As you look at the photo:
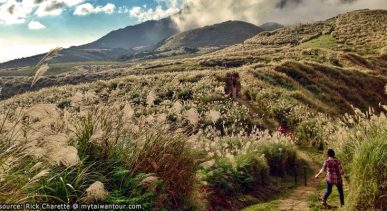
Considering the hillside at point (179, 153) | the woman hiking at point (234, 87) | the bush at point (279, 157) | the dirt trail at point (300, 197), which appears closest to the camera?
the hillside at point (179, 153)

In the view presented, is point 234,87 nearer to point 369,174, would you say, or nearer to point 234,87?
point 234,87

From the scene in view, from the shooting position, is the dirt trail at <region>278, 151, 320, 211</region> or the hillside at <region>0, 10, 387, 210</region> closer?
the hillside at <region>0, 10, 387, 210</region>

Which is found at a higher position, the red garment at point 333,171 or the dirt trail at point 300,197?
the red garment at point 333,171

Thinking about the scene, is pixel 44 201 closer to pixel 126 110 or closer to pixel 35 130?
pixel 35 130

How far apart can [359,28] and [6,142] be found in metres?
95.1

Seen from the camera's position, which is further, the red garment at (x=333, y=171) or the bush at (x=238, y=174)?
the red garment at (x=333, y=171)

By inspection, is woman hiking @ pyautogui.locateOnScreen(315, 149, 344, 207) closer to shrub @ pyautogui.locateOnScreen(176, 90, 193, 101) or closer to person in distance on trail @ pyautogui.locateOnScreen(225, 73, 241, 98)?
person in distance on trail @ pyautogui.locateOnScreen(225, 73, 241, 98)

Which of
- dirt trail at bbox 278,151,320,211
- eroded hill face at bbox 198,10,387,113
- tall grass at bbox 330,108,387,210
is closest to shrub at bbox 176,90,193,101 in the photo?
eroded hill face at bbox 198,10,387,113

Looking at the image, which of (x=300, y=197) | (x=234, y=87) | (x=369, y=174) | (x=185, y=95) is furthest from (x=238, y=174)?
(x=185, y=95)

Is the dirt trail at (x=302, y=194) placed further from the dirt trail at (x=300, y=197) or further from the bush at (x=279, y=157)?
the bush at (x=279, y=157)

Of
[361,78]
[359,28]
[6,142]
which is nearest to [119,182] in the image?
[6,142]

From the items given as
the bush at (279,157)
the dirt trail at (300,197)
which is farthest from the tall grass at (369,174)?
the bush at (279,157)

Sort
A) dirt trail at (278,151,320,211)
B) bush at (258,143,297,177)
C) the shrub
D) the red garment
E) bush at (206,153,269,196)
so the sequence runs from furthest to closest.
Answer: the shrub < bush at (258,143,297,177) < dirt trail at (278,151,320,211) < the red garment < bush at (206,153,269,196)

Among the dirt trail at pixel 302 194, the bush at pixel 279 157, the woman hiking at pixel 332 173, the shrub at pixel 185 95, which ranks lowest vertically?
the dirt trail at pixel 302 194
